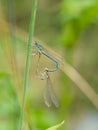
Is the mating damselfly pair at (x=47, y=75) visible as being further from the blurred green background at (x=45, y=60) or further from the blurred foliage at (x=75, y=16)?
the blurred foliage at (x=75, y=16)

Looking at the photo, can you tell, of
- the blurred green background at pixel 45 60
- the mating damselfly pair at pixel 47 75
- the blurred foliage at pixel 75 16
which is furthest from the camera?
the blurred foliage at pixel 75 16

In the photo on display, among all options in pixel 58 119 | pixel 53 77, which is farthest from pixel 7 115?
pixel 53 77

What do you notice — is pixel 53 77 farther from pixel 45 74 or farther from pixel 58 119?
pixel 45 74

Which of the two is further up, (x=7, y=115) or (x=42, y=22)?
(x=42, y=22)

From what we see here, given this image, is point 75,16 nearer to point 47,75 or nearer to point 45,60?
point 45,60

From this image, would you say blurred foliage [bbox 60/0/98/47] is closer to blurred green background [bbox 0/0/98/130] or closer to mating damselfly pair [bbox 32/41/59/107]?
blurred green background [bbox 0/0/98/130]

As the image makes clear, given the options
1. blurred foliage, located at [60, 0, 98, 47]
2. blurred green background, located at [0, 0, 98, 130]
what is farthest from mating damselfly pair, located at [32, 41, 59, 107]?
blurred foliage, located at [60, 0, 98, 47]

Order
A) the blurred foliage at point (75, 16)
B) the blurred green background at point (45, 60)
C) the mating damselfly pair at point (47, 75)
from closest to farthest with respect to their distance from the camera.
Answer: the mating damselfly pair at point (47, 75) < the blurred green background at point (45, 60) < the blurred foliage at point (75, 16)

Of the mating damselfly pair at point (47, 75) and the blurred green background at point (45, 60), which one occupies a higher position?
the blurred green background at point (45, 60)

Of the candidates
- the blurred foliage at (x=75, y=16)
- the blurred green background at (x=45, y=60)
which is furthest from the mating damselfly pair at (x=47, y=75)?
the blurred foliage at (x=75, y=16)
